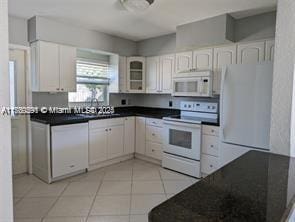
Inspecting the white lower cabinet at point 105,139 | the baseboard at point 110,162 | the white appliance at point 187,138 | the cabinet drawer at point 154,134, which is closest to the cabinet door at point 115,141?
the white lower cabinet at point 105,139

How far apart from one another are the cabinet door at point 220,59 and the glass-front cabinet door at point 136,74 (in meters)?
1.62

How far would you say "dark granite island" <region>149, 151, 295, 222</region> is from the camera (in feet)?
2.37

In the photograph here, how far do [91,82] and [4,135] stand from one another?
124 inches

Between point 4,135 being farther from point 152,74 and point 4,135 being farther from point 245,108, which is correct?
point 152,74

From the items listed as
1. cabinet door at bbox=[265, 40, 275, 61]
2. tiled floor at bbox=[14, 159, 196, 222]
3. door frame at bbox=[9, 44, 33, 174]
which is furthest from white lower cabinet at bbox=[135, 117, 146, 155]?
cabinet door at bbox=[265, 40, 275, 61]

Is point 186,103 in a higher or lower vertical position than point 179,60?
lower

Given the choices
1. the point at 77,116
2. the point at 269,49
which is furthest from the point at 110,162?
the point at 269,49

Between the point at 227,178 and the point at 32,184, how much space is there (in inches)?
114

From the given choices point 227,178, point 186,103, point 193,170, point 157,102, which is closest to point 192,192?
point 227,178

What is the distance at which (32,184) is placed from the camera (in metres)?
3.00

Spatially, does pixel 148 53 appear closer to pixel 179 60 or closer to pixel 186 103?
pixel 179 60

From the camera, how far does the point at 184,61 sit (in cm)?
374

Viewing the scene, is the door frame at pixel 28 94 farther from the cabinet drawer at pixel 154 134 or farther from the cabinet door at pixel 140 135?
the cabinet drawer at pixel 154 134

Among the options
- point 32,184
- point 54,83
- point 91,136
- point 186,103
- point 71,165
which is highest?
point 54,83
